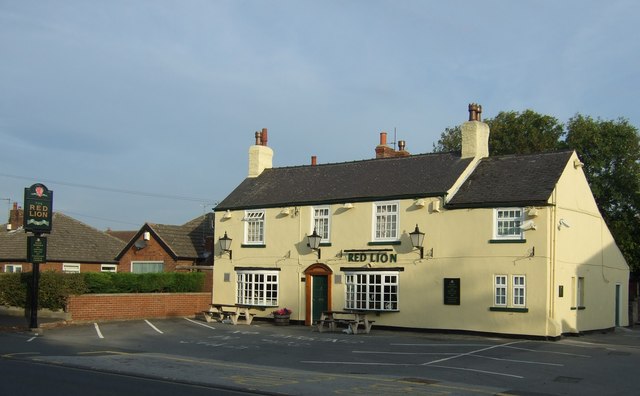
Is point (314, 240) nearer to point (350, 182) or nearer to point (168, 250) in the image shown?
point (350, 182)

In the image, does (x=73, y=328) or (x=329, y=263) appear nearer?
(x=73, y=328)

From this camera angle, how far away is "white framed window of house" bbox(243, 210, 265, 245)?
33531 millimetres

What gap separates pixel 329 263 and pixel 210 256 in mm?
11140

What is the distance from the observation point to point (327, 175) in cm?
3375

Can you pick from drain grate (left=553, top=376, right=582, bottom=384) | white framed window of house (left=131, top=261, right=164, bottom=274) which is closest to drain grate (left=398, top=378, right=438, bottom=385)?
drain grate (left=553, top=376, right=582, bottom=384)

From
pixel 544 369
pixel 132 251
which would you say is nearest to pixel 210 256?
pixel 132 251

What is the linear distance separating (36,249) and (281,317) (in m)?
10.6

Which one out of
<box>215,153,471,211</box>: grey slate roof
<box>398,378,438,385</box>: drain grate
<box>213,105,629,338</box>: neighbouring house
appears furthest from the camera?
<box>215,153,471,211</box>: grey slate roof

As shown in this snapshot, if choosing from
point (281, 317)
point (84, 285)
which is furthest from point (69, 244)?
point (281, 317)

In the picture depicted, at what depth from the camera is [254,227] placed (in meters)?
33.9

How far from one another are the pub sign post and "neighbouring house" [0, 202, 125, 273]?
48.6 ft

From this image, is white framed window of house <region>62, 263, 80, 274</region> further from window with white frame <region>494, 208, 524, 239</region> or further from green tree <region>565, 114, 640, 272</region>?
green tree <region>565, 114, 640, 272</region>

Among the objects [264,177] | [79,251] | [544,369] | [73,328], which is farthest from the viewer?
[79,251]

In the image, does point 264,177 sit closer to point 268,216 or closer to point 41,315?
point 268,216
